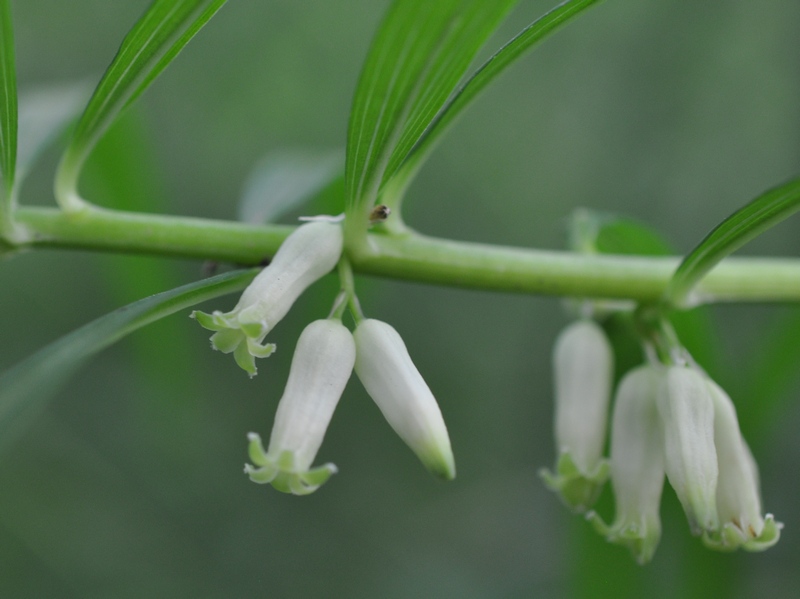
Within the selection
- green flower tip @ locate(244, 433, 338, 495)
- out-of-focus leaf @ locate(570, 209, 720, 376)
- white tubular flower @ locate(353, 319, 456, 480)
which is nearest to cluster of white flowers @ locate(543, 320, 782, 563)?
out-of-focus leaf @ locate(570, 209, 720, 376)

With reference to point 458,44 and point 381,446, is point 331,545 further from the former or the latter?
point 458,44

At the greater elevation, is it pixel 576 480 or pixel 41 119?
pixel 41 119

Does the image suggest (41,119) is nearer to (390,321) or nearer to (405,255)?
(405,255)

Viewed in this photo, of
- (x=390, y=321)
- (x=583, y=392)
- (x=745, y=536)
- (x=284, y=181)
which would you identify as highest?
(x=390, y=321)

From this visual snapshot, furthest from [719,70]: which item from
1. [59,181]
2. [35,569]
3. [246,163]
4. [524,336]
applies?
[35,569]

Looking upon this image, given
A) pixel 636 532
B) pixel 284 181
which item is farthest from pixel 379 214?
pixel 636 532

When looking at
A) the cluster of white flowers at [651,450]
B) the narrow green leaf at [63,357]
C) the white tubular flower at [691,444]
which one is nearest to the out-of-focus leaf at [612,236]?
the cluster of white flowers at [651,450]

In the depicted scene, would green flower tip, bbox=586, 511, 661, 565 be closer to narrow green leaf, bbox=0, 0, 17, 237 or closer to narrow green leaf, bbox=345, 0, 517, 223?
narrow green leaf, bbox=345, 0, 517, 223
